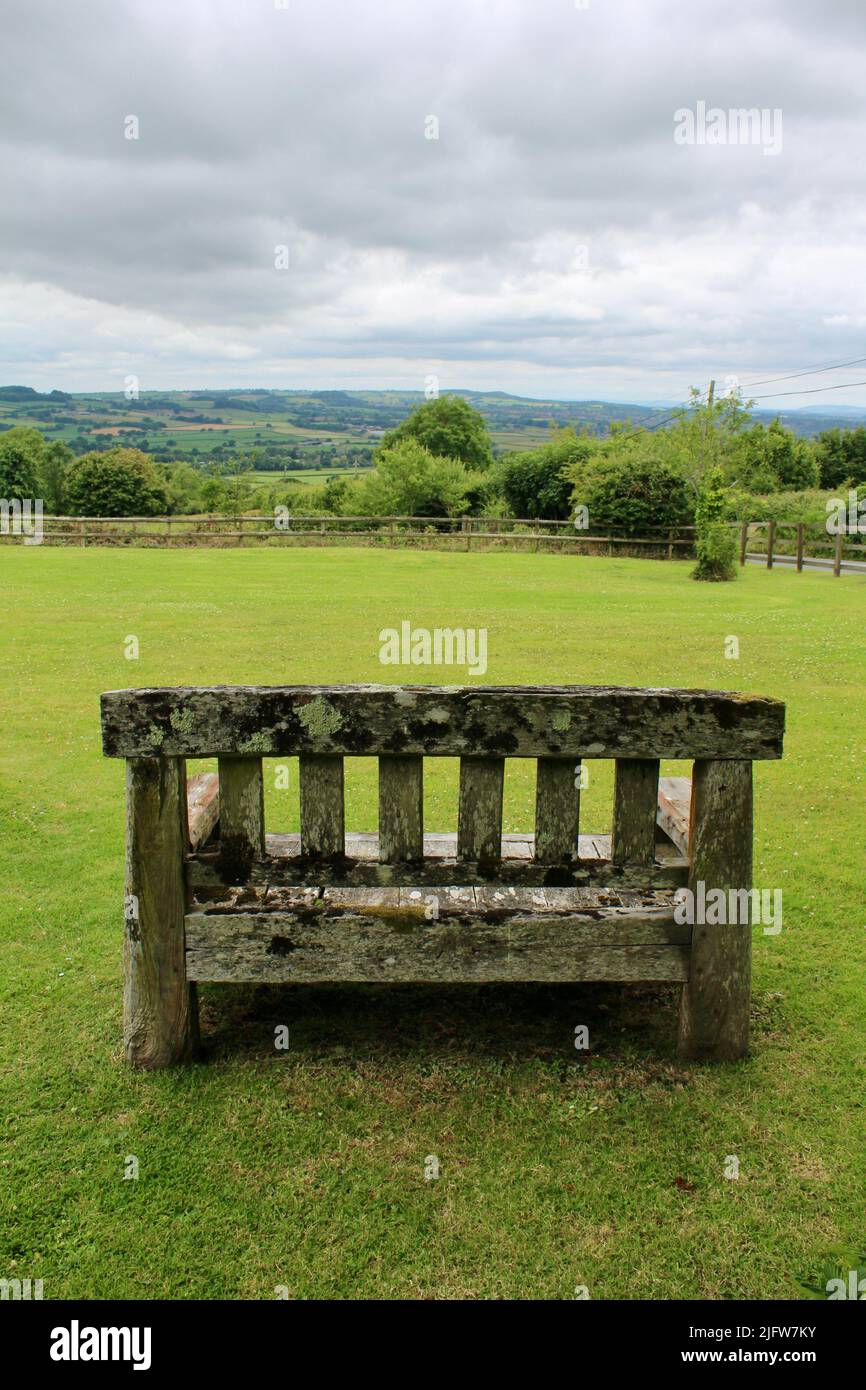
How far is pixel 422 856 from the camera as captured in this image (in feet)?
11.7

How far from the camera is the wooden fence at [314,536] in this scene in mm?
39438

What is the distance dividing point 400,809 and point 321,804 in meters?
0.30

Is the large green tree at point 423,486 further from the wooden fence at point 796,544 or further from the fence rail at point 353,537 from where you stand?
the wooden fence at point 796,544

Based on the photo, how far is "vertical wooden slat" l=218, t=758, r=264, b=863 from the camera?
11.5 feet

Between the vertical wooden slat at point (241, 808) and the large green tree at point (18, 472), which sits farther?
the large green tree at point (18, 472)

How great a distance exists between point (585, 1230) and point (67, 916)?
350 centimetres

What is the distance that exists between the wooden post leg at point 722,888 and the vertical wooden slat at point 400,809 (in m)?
1.02

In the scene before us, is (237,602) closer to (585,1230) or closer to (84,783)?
(84,783)

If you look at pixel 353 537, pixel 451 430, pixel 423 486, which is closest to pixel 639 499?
pixel 353 537

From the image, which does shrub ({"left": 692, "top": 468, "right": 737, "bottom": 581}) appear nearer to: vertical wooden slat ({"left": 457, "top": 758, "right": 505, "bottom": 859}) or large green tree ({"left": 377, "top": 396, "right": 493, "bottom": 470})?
vertical wooden slat ({"left": 457, "top": 758, "right": 505, "bottom": 859})

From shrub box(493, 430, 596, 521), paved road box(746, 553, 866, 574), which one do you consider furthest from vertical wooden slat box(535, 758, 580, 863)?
shrub box(493, 430, 596, 521)

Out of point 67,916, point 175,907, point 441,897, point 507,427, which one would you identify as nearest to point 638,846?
point 441,897

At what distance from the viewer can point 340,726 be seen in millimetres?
3377

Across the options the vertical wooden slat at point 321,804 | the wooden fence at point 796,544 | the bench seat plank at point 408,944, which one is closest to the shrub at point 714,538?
the wooden fence at point 796,544
